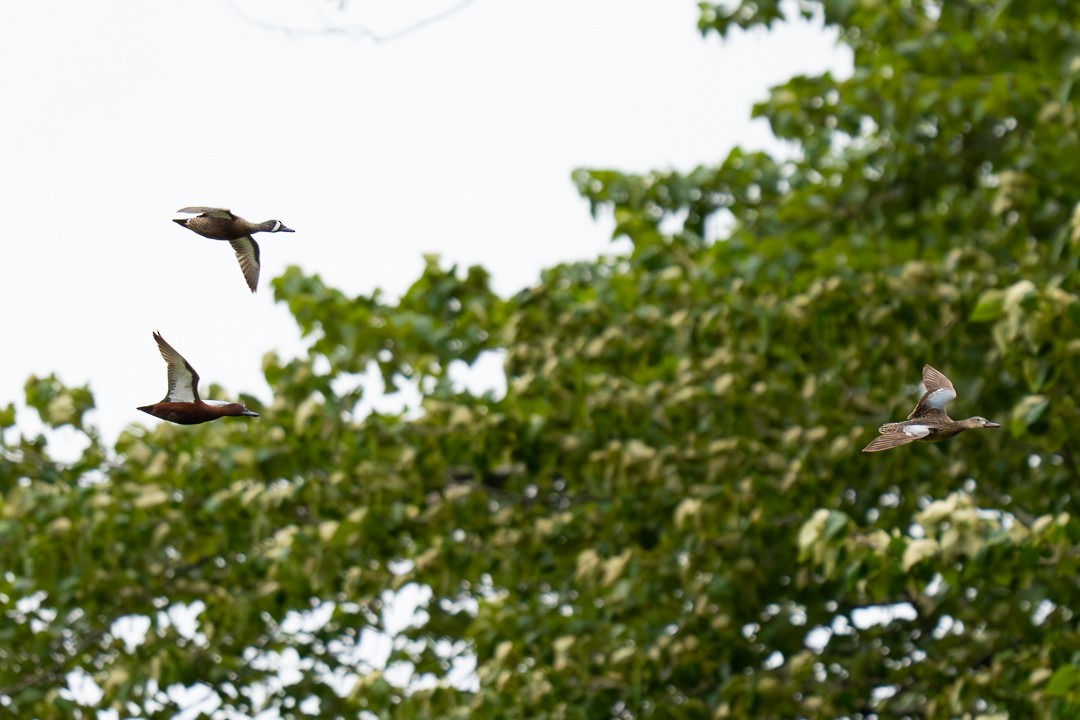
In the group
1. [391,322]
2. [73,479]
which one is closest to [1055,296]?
[391,322]

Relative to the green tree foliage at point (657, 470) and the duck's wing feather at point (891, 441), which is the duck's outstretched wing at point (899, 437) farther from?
the green tree foliage at point (657, 470)

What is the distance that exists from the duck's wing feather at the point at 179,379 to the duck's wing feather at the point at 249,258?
0.11 meters

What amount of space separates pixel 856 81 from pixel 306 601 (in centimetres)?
378

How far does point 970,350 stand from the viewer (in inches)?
242

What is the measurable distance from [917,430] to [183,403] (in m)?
0.47

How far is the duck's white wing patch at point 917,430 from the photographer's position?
0.88 m

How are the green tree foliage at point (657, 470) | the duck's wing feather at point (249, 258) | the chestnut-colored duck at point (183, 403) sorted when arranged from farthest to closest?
the green tree foliage at point (657, 470) → the duck's wing feather at point (249, 258) → the chestnut-colored duck at point (183, 403)

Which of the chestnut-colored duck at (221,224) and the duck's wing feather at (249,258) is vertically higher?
the duck's wing feather at (249,258)

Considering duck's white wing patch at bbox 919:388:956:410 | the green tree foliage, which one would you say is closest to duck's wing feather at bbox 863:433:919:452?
duck's white wing patch at bbox 919:388:956:410

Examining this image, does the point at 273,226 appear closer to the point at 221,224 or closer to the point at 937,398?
→ the point at 221,224

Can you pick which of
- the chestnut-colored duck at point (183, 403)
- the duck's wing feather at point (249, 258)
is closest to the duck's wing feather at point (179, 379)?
the chestnut-colored duck at point (183, 403)

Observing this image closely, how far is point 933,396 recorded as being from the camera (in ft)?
3.30

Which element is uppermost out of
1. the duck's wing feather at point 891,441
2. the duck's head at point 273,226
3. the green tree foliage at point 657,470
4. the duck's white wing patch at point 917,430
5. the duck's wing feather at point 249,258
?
the green tree foliage at point 657,470

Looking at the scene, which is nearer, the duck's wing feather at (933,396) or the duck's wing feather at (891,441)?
the duck's wing feather at (891,441)
